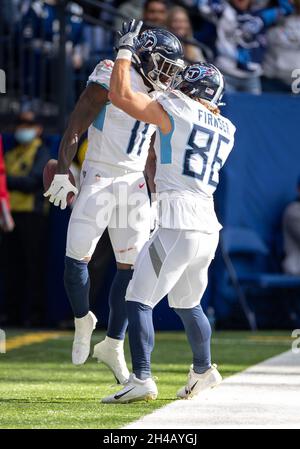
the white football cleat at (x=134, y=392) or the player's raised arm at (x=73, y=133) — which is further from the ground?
the player's raised arm at (x=73, y=133)

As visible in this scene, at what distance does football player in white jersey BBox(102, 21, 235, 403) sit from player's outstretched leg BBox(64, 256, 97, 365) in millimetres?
757

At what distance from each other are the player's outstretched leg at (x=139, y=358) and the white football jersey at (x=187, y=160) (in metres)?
0.50

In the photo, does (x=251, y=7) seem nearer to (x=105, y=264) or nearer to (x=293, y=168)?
(x=293, y=168)

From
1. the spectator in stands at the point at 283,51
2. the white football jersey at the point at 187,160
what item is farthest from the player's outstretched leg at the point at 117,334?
the spectator in stands at the point at 283,51

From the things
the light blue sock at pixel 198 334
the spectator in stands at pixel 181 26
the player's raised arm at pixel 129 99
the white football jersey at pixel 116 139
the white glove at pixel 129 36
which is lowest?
the spectator in stands at pixel 181 26

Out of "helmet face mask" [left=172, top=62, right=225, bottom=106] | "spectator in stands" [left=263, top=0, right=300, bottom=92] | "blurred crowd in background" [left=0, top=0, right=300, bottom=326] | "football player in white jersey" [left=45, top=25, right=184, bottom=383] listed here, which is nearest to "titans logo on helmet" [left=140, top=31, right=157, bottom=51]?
"football player in white jersey" [left=45, top=25, right=184, bottom=383]

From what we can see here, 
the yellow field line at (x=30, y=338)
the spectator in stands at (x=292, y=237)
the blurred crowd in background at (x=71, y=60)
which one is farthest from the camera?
the spectator in stands at (x=292, y=237)

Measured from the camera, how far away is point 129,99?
23.0 feet

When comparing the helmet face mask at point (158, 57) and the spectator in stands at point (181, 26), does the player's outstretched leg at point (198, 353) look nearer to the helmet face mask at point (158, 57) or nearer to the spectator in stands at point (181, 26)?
the helmet face mask at point (158, 57)

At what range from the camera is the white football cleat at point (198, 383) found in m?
7.32

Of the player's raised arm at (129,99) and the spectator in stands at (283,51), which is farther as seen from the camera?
the spectator in stands at (283,51)

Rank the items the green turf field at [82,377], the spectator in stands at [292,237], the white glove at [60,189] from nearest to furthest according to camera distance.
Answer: the green turf field at [82,377]
the white glove at [60,189]
the spectator in stands at [292,237]

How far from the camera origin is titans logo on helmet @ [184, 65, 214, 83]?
23.7 feet

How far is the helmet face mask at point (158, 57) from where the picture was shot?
7.49 metres
